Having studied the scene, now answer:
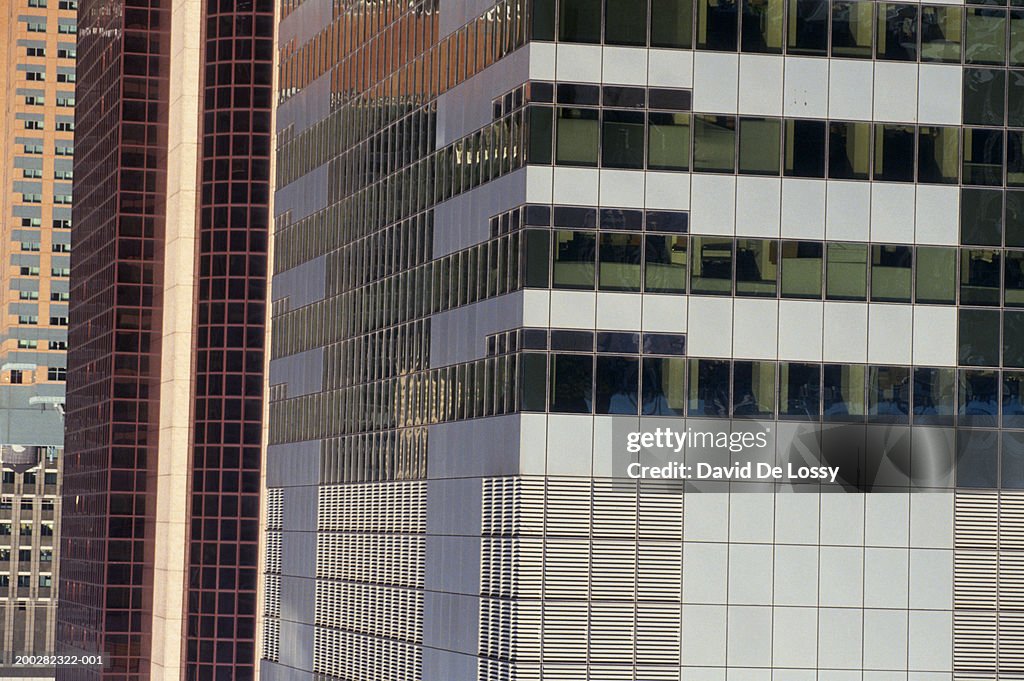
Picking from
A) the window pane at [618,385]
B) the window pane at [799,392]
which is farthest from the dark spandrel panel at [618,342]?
the window pane at [799,392]

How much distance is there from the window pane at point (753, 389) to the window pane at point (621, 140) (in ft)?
25.1

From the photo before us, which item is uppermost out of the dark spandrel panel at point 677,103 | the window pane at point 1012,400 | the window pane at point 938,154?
the dark spandrel panel at point 677,103

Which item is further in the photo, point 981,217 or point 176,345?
point 176,345

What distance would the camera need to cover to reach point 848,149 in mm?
69000

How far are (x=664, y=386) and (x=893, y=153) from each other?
11.2 m

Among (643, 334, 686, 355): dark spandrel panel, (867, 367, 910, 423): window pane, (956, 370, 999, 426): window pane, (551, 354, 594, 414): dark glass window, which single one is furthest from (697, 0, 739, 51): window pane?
(956, 370, 999, 426): window pane

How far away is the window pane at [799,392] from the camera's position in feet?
223

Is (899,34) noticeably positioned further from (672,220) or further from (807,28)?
(672,220)

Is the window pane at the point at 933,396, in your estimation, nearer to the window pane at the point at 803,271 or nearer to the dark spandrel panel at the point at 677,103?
the window pane at the point at 803,271

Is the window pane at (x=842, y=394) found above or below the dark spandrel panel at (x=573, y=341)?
below

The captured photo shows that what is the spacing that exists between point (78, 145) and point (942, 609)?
114m

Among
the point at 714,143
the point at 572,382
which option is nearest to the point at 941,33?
the point at 714,143

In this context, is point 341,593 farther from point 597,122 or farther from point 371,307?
point 597,122

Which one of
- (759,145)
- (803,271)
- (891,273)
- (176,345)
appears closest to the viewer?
(803,271)
